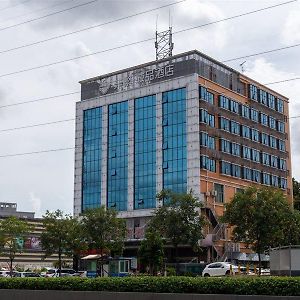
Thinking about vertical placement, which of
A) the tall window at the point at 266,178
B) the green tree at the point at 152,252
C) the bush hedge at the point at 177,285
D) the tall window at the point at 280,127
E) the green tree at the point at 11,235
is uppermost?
the tall window at the point at 280,127

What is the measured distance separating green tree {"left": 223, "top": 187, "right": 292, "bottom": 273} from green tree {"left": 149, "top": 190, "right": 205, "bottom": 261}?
10.4 ft

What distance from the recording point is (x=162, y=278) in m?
25.1

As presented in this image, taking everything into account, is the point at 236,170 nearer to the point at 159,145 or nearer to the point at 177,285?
the point at 159,145

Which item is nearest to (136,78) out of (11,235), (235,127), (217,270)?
(235,127)

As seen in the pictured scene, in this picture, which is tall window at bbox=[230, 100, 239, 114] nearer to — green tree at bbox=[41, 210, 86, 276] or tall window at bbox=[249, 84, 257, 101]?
tall window at bbox=[249, 84, 257, 101]

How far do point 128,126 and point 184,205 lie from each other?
24.0m

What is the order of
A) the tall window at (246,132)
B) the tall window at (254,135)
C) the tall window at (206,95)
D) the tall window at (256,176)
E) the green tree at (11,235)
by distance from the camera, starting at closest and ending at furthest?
the green tree at (11,235)
the tall window at (206,95)
the tall window at (246,132)
the tall window at (256,176)
the tall window at (254,135)

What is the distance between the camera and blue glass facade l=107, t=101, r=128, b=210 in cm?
8075

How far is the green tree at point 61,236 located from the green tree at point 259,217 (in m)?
16.8

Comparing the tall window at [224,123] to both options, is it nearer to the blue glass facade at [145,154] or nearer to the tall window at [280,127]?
the blue glass facade at [145,154]

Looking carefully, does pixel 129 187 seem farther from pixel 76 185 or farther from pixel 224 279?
pixel 224 279

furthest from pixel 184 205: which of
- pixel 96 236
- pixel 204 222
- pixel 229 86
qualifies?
pixel 229 86

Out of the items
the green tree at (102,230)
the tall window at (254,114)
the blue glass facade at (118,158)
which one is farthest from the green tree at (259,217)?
the tall window at (254,114)

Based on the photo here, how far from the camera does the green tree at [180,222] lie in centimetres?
5891
